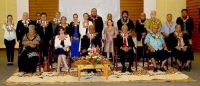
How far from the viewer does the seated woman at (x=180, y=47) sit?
9180 millimetres

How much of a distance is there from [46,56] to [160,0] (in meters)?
6.19

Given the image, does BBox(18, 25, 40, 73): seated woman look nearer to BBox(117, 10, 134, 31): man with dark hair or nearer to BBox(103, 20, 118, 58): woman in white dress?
BBox(103, 20, 118, 58): woman in white dress

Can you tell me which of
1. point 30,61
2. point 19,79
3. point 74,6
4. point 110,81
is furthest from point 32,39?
point 74,6

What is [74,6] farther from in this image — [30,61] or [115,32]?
[30,61]

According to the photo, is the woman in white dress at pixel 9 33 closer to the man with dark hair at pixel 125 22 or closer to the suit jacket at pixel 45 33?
the suit jacket at pixel 45 33

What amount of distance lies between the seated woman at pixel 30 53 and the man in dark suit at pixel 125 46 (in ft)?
5.96

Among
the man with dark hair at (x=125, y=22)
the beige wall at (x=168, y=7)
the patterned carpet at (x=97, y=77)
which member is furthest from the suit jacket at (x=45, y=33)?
the beige wall at (x=168, y=7)

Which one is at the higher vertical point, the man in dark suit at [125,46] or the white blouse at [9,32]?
the white blouse at [9,32]

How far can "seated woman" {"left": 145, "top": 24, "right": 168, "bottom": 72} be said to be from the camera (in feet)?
29.7

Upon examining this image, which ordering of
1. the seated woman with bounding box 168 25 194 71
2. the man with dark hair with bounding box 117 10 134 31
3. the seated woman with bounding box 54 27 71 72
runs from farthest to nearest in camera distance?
the man with dark hair with bounding box 117 10 134 31 → the seated woman with bounding box 168 25 194 71 → the seated woman with bounding box 54 27 71 72

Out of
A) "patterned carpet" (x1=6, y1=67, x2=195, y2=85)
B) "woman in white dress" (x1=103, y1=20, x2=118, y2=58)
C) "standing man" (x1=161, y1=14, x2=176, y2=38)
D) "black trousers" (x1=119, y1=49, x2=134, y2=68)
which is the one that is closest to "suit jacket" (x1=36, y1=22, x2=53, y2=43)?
"patterned carpet" (x1=6, y1=67, x2=195, y2=85)

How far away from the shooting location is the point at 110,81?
771 centimetres

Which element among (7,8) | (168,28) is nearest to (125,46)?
(168,28)

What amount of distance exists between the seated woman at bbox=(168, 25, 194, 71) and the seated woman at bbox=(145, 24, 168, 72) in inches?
9.8
